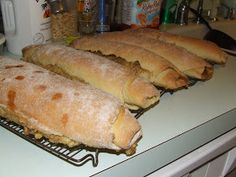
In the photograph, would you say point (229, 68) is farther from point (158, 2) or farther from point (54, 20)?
point (54, 20)

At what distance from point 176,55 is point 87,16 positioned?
0.37 metres

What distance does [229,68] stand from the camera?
895mm

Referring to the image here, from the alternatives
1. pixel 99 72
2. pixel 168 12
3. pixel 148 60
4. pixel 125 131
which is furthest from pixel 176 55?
pixel 168 12

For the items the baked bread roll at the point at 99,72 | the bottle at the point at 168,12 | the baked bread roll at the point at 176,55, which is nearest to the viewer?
the baked bread roll at the point at 99,72

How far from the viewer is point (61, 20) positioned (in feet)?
2.95

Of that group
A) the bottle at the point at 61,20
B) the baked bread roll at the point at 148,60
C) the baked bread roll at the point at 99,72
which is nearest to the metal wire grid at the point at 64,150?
the baked bread roll at the point at 99,72

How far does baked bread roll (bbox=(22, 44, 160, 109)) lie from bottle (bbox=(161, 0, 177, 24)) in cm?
71

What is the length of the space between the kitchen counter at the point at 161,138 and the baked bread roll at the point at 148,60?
1.7 inches

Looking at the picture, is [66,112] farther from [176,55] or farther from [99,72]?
[176,55]

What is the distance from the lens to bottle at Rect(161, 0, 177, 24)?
4.15 feet

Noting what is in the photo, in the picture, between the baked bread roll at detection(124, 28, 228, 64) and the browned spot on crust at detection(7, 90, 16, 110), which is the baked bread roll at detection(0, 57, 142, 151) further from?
the baked bread roll at detection(124, 28, 228, 64)

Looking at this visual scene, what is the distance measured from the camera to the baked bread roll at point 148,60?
0.65 meters

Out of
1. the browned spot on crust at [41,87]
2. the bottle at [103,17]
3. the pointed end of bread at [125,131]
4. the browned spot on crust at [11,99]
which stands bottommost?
the pointed end of bread at [125,131]

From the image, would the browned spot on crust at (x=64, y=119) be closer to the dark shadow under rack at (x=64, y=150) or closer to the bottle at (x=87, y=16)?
the dark shadow under rack at (x=64, y=150)
